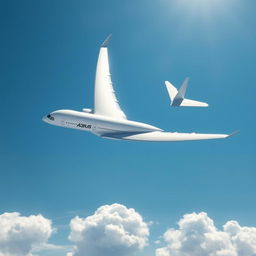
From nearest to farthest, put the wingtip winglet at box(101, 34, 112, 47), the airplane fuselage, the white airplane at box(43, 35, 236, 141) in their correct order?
1. the white airplane at box(43, 35, 236, 141)
2. the airplane fuselage
3. the wingtip winglet at box(101, 34, 112, 47)

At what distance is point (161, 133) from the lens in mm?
79625

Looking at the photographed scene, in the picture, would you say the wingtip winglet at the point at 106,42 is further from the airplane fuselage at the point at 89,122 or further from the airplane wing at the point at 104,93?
the airplane fuselage at the point at 89,122

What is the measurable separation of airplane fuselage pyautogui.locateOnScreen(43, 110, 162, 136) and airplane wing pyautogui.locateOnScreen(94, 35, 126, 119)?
8.24 m

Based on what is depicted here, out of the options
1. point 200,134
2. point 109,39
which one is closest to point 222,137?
point 200,134

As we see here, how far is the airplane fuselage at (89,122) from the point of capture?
77.3 metres

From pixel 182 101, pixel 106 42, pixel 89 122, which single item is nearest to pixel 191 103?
pixel 182 101

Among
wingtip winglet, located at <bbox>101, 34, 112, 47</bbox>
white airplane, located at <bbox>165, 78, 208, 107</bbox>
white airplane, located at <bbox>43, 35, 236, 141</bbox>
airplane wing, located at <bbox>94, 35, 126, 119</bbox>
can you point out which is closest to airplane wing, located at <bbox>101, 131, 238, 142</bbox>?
white airplane, located at <bbox>43, 35, 236, 141</bbox>

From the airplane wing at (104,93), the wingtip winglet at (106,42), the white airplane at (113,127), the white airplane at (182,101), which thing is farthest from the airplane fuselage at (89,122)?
the wingtip winglet at (106,42)

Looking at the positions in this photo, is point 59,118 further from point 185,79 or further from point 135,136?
point 185,79

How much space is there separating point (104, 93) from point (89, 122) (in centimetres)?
1959

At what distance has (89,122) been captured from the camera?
7725cm

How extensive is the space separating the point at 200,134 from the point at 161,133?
1070 cm

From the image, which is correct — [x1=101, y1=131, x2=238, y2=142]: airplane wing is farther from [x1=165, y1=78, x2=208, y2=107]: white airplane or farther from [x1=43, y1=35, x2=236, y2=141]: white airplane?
[x1=165, y1=78, x2=208, y2=107]: white airplane

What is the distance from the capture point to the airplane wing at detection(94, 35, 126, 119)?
8783 cm
